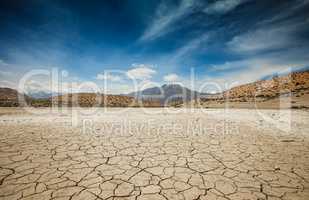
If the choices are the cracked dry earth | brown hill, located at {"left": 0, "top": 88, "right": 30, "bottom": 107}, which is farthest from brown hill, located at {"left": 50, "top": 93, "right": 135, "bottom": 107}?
the cracked dry earth

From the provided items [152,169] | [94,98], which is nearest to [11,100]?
[94,98]

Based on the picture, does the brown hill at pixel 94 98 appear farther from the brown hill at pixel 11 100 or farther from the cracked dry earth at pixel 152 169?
the cracked dry earth at pixel 152 169

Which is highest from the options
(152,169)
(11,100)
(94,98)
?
(94,98)

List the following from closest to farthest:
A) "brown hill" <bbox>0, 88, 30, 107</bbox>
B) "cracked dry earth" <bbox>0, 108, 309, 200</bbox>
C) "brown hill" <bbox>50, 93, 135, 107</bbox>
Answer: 1. "cracked dry earth" <bbox>0, 108, 309, 200</bbox>
2. "brown hill" <bbox>0, 88, 30, 107</bbox>
3. "brown hill" <bbox>50, 93, 135, 107</bbox>

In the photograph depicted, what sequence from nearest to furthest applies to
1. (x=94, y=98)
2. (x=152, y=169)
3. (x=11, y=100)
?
1. (x=152, y=169)
2. (x=11, y=100)
3. (x=94, y=98)

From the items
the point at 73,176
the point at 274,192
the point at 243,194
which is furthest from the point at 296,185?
the point at 73,176

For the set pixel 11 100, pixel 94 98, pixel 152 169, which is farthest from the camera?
pixel 94 98

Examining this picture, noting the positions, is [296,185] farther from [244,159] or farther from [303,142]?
[303,142]

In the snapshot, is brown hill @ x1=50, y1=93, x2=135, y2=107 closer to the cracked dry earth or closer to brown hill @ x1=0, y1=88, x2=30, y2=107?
brown hill @ x1=0, y1=88, x2=30, y2=107

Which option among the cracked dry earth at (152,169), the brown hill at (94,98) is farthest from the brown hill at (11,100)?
the cracked dry earth at (152,169)

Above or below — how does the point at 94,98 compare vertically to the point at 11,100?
above

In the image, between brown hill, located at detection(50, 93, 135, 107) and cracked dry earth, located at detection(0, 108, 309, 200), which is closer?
cracked dry earth, located at detection(0, 108, 309, 200)

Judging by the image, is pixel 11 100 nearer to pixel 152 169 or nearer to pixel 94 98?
pixel 94 98

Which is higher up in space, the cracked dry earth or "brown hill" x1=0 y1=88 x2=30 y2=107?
"brown hill" x1=0 y1=88 x2=30 y2=107
